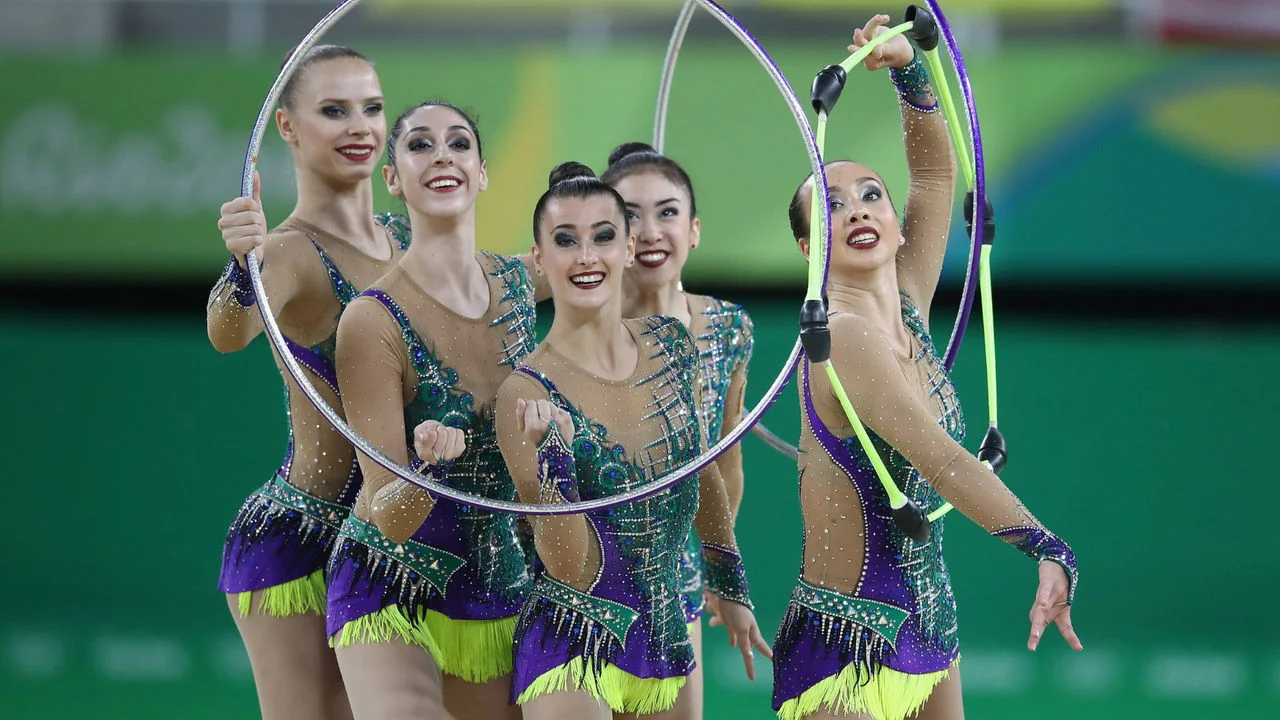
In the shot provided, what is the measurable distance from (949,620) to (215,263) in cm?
404

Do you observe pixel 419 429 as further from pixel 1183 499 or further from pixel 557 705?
pixel 1183 499

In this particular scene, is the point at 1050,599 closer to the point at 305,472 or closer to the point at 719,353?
the point at 719,353

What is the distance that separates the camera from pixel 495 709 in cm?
310

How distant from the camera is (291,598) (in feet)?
10.6

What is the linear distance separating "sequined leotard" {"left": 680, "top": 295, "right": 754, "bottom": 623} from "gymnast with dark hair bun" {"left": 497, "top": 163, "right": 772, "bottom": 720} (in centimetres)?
40

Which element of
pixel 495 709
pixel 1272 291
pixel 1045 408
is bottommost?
pixel 495 709

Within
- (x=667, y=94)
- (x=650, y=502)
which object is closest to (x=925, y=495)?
(x=650, y=502)

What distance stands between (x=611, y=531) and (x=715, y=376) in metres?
0.67

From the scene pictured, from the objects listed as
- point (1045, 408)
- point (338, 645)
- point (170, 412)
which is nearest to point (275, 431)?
point (170, 412)

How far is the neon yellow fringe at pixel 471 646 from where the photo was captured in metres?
3.05

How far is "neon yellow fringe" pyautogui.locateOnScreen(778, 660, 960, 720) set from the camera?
9.11 ft

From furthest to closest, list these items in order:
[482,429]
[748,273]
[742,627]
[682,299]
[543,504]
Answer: [748,273] < [682,299] < [742,627] < [482,429] < [543,504]

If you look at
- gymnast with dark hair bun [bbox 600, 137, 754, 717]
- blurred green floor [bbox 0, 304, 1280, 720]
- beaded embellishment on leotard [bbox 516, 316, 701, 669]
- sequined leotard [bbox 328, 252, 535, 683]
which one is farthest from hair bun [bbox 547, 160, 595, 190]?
blurred green floor [bbox 0, 304, 1280, 720]

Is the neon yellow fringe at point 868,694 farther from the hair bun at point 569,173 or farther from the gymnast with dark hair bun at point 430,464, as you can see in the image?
the hair bun at point 569,173
